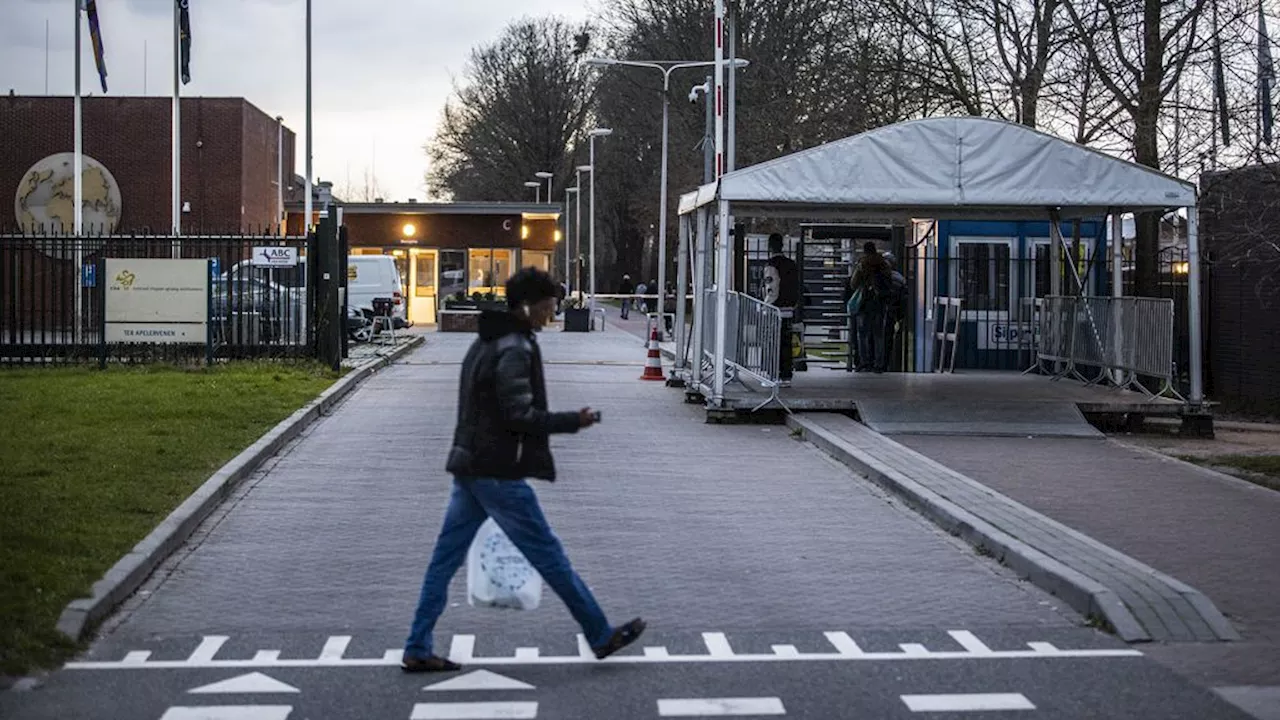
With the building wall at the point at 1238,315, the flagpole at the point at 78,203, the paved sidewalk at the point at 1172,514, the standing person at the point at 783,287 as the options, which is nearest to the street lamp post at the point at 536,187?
the flagpole at the point at 78,203

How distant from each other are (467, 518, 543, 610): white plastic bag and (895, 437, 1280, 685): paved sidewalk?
9.77ft

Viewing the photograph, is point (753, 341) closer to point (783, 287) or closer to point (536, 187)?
point (783, 287)

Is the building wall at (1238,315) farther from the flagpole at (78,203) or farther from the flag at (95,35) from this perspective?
the flag at (95,35)

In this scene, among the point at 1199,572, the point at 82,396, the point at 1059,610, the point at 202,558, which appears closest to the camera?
the point at 1059,610

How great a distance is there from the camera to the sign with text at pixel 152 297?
90.5 feet

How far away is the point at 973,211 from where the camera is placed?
2344cm

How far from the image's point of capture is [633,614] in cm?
923

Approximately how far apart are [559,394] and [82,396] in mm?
6628

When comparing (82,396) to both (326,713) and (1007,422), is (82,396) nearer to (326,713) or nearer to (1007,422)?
(1007,422)

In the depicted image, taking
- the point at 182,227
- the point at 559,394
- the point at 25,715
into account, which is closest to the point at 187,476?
the point at 25,715

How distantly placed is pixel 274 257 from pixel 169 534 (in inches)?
668

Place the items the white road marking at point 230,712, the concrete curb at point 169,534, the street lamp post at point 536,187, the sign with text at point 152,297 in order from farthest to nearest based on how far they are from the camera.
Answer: the street lamp post at point 536,187
the sign with text at point 152,297
the concrete curb at point 169,534
the white road marking at point 230,712

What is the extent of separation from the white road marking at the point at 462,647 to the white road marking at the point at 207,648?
3.64 ft

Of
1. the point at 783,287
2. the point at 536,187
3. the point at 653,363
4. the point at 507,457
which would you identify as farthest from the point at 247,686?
the point at 536,187
